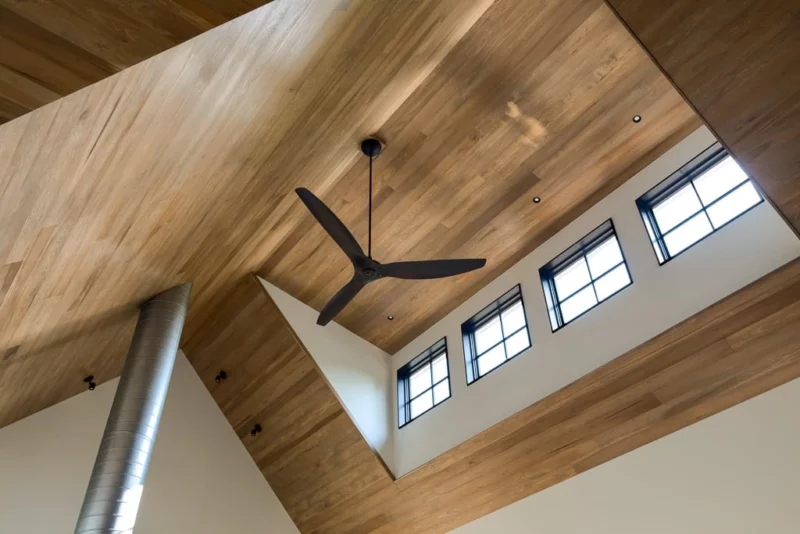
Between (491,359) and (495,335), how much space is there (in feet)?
0.74

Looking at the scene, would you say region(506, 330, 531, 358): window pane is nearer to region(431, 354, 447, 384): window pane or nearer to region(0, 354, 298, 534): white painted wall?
region(431, 354, 447, 384): window pane

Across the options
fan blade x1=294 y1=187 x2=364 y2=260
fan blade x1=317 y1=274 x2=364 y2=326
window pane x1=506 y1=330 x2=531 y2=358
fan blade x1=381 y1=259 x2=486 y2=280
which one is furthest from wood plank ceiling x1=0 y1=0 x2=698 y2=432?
fan blade x1=381 y1=259 x2=486 y2=280

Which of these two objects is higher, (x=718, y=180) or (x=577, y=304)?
(x=718, y=180)

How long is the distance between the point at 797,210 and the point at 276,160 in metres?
3.19

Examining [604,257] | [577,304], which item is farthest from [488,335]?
[604,257]

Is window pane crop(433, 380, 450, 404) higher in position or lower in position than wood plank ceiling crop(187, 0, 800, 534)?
higher

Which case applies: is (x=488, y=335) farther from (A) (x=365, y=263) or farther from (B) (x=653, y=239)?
(A) (x=365, y=263)

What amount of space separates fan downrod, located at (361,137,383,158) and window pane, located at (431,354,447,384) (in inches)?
86.1

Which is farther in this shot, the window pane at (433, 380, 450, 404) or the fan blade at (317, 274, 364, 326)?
the window pane at (433, 380, 450, 404)

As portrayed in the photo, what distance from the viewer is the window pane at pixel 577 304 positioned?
185 inches

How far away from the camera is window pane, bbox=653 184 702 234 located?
4344mm

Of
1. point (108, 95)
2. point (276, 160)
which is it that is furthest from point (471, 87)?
point (108, 95)

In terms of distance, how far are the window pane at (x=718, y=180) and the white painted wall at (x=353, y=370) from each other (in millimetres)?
3380

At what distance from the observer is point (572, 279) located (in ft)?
16.4
